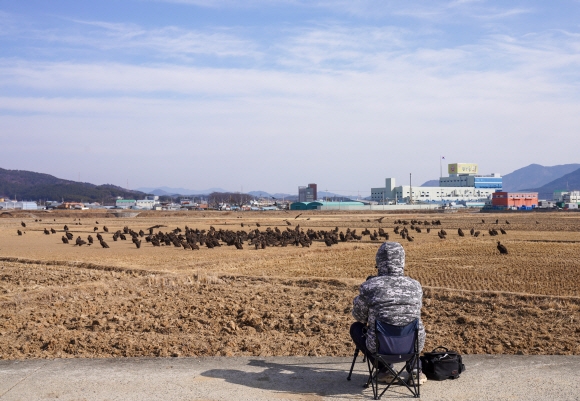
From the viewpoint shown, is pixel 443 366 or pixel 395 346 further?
pixel 443 366

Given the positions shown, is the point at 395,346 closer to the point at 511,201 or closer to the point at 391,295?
the point at 391,295

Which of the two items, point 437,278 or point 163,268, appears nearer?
point 437,278

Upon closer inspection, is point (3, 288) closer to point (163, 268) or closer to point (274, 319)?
point (163, 268)

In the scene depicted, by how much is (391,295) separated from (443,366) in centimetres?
93

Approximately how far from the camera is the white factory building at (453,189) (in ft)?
512

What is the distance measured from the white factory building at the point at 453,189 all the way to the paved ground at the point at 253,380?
13826 cm

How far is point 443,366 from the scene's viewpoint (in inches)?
226

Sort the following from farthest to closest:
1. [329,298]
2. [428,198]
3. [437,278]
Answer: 1. [428,198]
2. [437,278]
3. [329,298]

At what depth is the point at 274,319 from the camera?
380 inches

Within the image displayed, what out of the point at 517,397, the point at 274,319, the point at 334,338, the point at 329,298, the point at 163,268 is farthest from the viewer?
the point at 163,268

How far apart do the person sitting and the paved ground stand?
0.55 metres

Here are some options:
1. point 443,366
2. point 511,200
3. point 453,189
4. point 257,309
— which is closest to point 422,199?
point 453,189

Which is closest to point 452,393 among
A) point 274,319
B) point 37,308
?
point 274,319

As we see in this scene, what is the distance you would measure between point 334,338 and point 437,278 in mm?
9455
